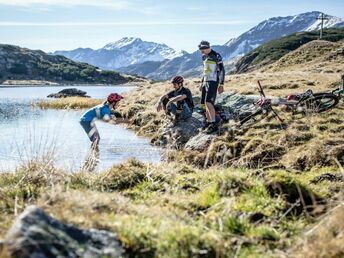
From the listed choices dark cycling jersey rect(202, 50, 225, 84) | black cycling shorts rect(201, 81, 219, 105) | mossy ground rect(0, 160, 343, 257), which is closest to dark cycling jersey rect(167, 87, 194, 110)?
black cycling shorts rect(201, 81, 219, 105)

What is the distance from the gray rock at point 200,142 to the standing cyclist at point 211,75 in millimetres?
668

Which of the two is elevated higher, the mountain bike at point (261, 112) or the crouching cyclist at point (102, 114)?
the crouching cyclist at point (102, 114)

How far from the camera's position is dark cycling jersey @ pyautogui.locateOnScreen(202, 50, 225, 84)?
55.9 ft

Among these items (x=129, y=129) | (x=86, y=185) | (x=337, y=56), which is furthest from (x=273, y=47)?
(x=86, y=185)

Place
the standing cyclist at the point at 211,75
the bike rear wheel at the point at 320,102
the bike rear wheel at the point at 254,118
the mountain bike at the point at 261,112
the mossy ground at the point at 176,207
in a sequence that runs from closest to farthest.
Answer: the mossy ground at the point at 176,207 → the standing cyclist at the point at 211,75 → the mountain bike at the point at 261,112 → the bike rear wheel at the point at 254,118 → the bike rear wheel at the point at 320,102

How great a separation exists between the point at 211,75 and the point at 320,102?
6.11 m

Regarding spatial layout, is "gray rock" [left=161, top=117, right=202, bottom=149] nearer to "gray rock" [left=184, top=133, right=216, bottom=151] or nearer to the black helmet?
"gray rock" [left=184, top=133, right=216, bottom=151]

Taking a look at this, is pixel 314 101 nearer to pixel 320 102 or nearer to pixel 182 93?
pixel 320 102

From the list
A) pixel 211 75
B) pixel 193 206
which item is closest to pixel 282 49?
pixel 211 75

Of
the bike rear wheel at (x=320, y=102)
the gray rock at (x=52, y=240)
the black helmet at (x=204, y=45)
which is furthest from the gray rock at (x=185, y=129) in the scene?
the gray rock at (x=52, y=240)

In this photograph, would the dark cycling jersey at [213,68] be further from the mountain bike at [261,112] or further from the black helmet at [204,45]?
the mountain bike at [261,112]

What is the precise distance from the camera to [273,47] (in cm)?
15412

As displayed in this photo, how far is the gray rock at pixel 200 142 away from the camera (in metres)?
17.6

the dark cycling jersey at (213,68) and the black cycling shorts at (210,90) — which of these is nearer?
the dark cycling jersey at (213,68)
